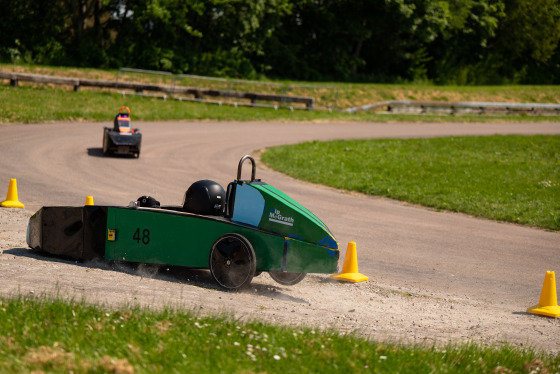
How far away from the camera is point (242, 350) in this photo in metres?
5.43

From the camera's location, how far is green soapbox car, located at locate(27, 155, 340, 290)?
26.3ft

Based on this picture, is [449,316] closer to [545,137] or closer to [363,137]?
[363,137]

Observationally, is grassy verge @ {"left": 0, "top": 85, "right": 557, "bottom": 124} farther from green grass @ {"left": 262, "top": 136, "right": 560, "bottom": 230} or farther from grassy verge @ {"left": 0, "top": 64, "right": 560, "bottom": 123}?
green grass @ {"left": 262, "top": 136, "right": 560, "bottom": 230}

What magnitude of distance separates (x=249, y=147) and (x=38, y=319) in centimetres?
1801

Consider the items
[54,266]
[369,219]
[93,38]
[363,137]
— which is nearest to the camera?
[54,266]

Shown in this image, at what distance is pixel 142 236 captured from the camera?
336 inches

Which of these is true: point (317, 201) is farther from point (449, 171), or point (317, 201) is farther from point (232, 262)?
point (232, 262)

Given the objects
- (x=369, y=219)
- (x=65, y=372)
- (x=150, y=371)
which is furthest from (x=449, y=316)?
(x=369, y=219)

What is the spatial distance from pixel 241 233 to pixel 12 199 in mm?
6043

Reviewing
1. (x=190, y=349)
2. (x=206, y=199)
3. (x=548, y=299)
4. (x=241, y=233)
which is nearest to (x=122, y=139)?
(x=206, y=199)

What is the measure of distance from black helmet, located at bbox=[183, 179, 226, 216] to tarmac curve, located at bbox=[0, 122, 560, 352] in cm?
90

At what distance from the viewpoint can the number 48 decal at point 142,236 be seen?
8516 mm

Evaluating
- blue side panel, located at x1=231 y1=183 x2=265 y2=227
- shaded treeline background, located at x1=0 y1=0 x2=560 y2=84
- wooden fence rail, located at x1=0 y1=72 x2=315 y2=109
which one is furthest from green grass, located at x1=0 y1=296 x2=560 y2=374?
shaded treeline background, located at x1=0 y1=0 x2=560 y2=84

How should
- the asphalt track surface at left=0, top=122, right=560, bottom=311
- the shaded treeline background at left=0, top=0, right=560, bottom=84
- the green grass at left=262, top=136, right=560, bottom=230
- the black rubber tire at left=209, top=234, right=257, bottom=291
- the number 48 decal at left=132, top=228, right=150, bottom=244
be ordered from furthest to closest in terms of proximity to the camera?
the shaded treeline background at left=0, top=0, right=560, bottom=84 < the green grass at left=262, top=136, right=560, bottom=230 < the asphalt track surface at left=0, top=122, right=560, bottom=311 < the number 48 decal at left=132, top=228, right=150, bottom=244 < the black rubber tire at left=209, top=234, right=257, bottom=291
